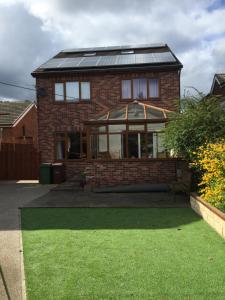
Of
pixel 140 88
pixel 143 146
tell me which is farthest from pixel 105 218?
pixel 140 88

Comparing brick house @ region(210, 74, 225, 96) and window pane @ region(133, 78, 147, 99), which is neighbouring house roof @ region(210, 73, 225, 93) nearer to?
brick house @ region(210, 74, 225, 96)

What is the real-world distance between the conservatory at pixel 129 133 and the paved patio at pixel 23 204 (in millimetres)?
2094

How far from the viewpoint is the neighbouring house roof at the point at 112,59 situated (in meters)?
20.5

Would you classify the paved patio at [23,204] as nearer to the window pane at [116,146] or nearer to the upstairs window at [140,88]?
the window pane at [116,146]

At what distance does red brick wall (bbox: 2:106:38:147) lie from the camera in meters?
29.2

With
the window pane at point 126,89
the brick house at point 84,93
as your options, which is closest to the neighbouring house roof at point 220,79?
the brick house at point 84,93

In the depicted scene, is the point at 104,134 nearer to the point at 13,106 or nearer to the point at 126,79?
the point at 126,79

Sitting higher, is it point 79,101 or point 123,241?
point 79,101

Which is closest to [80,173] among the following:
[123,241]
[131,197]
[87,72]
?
[87,72]

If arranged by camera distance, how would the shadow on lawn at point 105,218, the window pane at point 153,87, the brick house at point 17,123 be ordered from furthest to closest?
the brick house at point 17,123 → the window pane at point 153,87 → the shadow on lawn at point 105,218

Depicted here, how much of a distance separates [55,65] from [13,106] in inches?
510

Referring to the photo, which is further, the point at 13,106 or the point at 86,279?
the point at 13,106

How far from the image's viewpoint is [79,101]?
2069cm

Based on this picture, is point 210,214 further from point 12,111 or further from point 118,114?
point 12,111
